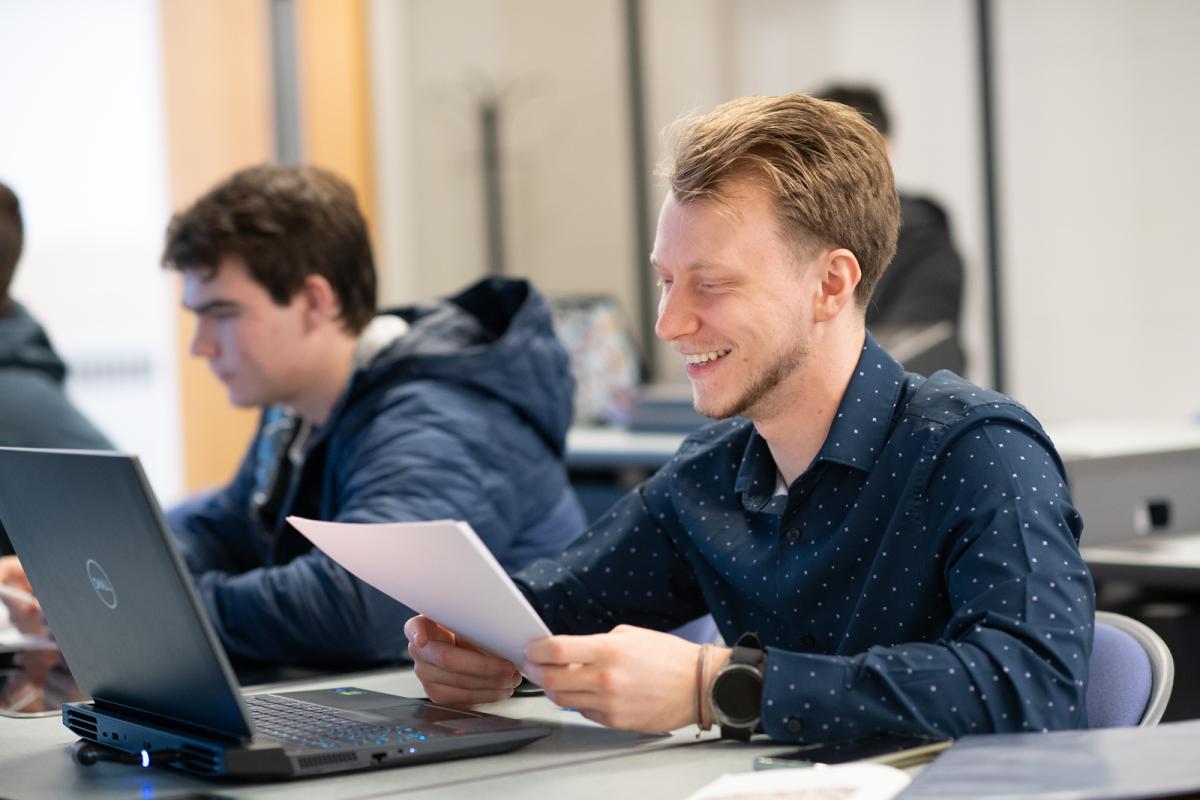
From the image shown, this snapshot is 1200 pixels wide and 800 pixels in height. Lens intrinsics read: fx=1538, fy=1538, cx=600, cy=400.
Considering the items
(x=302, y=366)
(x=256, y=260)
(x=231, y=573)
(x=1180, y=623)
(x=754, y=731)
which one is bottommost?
(x=1180, y=623)

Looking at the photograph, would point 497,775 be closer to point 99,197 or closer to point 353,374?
point 353,374

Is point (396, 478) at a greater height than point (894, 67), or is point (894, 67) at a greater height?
point (894, 67)

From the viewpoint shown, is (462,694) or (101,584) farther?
(462,694)

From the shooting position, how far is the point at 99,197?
520cm

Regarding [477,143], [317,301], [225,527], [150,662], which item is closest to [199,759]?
[150,662]

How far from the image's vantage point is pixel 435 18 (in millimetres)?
5898

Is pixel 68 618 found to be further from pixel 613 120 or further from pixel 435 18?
pixel 435 18

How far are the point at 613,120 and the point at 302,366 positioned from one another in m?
3.42

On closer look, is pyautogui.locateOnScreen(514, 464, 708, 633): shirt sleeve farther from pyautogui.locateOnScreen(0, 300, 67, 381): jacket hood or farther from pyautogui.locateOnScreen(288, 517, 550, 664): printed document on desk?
pyautogui.locateOnScreen(0, 300, 67, 381): jacket hood

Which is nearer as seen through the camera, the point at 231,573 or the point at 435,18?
the point at 231,573

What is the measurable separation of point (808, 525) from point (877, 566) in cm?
9

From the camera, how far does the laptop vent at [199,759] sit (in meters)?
1.19

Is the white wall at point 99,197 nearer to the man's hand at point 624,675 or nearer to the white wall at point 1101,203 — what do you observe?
the white wall at point 1101,203

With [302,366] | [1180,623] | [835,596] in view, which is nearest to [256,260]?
[302,366]
